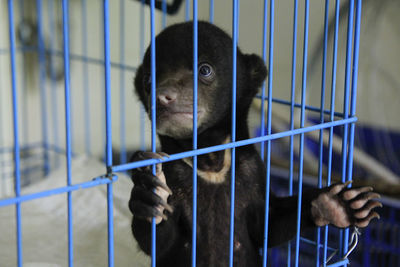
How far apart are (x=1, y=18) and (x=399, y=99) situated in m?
2.27

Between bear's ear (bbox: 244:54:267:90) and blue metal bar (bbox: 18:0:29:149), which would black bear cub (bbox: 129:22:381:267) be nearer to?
bear's ear (bbox: 244:54:267:90)

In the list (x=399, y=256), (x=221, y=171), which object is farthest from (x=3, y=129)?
(x=399, y=256)

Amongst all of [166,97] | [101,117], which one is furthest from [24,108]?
[166,97]

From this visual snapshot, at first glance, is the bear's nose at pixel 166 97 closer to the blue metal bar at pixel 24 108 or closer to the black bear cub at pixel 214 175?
the black bear cub at pixel 214 175

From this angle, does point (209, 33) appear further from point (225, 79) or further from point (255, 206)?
point (255, 206)

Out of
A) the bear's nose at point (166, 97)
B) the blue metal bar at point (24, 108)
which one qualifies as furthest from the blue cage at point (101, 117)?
the bear's nose at point (166, 97)

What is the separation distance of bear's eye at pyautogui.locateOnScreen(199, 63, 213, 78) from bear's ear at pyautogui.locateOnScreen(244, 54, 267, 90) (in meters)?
0.17

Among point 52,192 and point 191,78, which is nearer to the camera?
point 52,192

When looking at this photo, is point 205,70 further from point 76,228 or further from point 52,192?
point 76,228

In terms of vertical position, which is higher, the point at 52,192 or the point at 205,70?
the point at 205,70

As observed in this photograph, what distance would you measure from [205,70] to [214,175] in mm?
267

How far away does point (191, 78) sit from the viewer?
118 cm

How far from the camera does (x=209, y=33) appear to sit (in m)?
1.25

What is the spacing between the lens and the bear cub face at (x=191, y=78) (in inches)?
44.2
